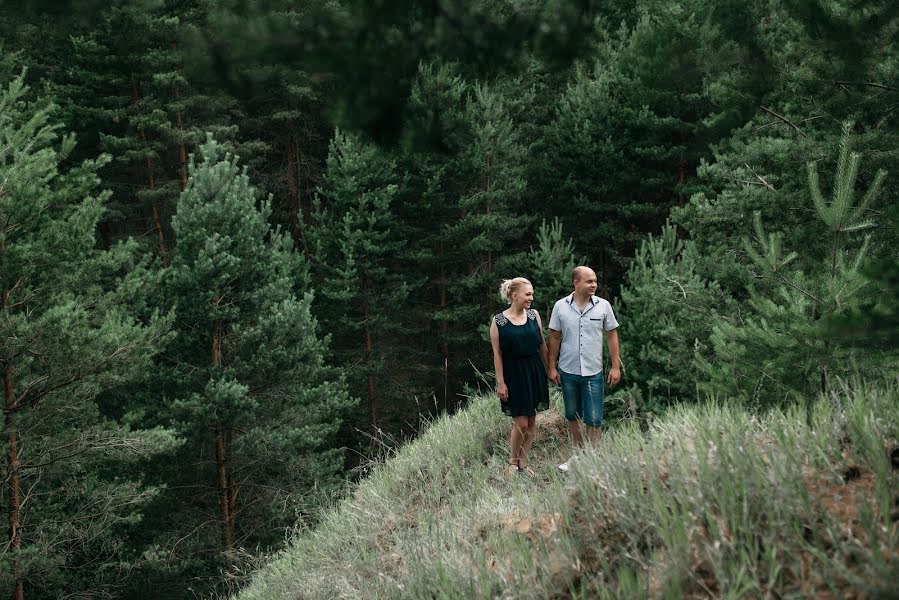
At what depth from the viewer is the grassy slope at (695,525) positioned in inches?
91.7

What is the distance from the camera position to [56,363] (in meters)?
10.9

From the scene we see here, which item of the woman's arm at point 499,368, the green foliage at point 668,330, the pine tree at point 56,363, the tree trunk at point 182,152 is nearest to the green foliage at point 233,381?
the pine tree at point 56,363

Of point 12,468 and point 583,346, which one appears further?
point 12,468

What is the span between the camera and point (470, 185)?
19953 millimetres

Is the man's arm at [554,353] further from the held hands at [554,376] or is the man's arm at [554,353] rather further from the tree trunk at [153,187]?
the tree trunk at [153,187]

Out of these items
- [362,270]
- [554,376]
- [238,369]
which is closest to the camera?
[554,376]

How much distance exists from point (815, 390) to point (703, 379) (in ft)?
6.92

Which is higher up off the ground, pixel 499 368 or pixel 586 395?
pixel 499 368

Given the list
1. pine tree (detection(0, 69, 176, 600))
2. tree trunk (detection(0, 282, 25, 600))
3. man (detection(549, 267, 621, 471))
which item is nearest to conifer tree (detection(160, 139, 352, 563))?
pine tree (detection(0, 69, 176, 600))

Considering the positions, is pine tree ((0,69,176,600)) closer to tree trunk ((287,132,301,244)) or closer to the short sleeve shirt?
the short sleeve shirt

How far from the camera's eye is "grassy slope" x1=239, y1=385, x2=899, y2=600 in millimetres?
2330

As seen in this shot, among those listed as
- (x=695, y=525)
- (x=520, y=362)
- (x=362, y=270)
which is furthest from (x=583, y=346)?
(x=362, y=270)

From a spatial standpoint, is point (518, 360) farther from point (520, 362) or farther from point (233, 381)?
point (233, 381)

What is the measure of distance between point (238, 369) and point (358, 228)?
5.77m
